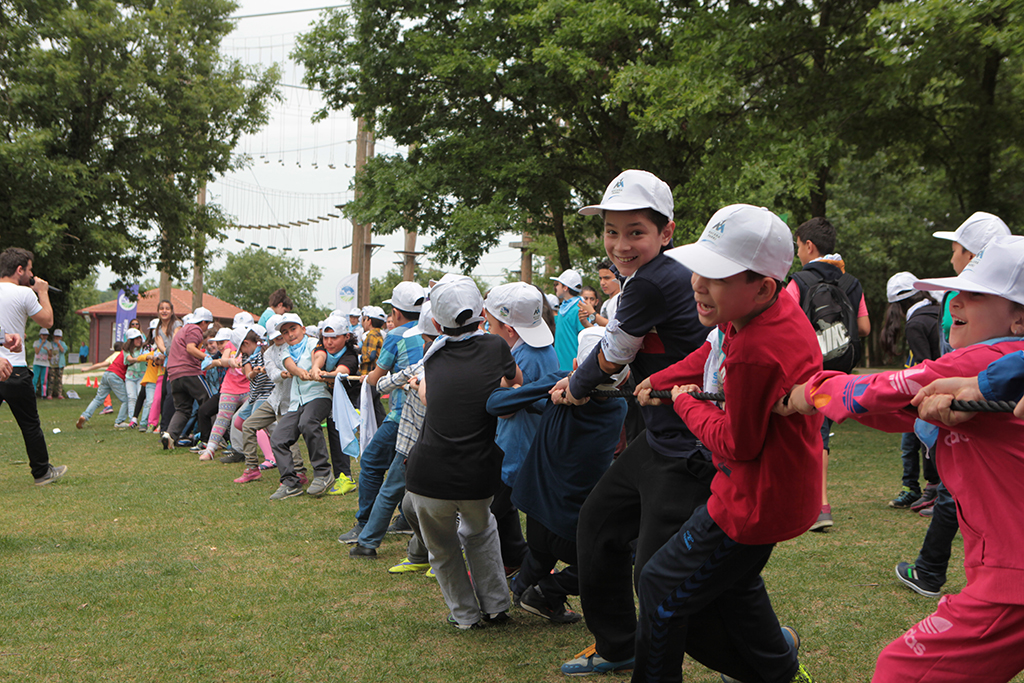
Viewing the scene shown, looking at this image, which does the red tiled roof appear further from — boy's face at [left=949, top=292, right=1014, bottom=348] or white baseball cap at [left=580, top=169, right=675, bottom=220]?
boy's face at [left=949, top=292, right=1014, bottom=348]

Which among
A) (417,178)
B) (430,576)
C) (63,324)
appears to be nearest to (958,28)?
(430,576)

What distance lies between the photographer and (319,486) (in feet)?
28.6

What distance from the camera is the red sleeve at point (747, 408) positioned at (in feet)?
7.72

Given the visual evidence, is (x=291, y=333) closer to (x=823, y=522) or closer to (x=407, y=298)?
(x=407, y=298)

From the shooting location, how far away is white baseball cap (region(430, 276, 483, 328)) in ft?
15.2

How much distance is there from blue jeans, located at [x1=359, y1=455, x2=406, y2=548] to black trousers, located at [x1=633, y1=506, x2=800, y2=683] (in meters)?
3.42

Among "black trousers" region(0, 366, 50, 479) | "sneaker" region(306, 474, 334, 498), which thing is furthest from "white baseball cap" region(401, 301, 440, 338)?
"black trousers" region(0, 366, 50, 479)

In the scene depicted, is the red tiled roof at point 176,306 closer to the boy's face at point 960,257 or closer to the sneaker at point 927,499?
the sneaker at point 927,499

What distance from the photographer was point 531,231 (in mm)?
21125

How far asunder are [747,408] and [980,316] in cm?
66

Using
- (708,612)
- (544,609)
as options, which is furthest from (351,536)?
(708,612)

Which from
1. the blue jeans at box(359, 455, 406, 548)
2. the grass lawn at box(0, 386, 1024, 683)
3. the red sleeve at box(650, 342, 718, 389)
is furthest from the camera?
the blue jeans at box(359, 455, 406, 548)

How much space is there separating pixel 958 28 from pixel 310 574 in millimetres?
10926

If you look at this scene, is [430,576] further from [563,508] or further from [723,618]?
[723,618]
